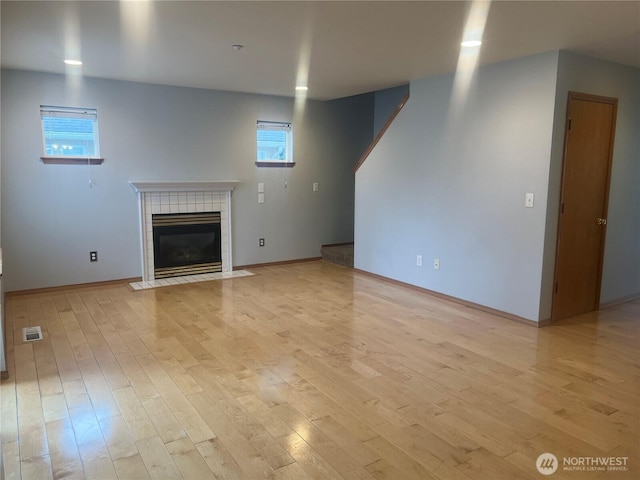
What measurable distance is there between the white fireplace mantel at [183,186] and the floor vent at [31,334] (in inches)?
76.3

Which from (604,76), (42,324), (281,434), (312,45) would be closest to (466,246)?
(604,76)

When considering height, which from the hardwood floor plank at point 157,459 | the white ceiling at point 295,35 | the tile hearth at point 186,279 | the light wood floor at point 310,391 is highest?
the white ceiling at point 295,35

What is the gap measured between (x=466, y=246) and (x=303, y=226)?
8.74ft

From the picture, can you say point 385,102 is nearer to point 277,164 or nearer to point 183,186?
point 277,164

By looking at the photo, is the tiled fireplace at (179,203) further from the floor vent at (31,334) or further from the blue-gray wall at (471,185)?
the blue-gray wall at (471,185)

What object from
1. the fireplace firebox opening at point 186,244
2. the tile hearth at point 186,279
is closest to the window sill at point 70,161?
the fireplace firebox opening at point 186,244

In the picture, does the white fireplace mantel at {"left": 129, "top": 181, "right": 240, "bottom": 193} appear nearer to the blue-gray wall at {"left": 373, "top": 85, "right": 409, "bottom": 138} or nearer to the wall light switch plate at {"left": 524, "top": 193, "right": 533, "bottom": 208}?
the blue-gray wall at {"left": 373, "top": 85, "right": 409, "bottom": 138}

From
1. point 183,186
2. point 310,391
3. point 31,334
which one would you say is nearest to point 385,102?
point 183,186

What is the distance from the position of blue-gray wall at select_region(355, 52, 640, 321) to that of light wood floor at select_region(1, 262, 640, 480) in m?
0.38

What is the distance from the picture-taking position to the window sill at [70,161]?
185 inches

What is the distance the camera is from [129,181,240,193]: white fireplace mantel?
5191 millimetres

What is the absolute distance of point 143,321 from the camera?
4.02 meters

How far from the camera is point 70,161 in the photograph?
4809 mm

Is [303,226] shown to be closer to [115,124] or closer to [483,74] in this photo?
[115,124]
